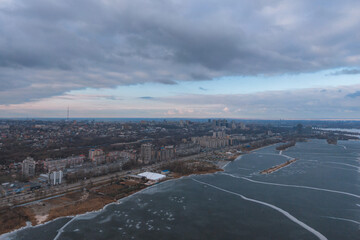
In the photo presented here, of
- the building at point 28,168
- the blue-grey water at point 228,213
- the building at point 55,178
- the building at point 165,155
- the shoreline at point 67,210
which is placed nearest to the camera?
the blue-grey water at point 228,213

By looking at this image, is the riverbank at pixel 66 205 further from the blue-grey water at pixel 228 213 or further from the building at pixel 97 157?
the building at pixel 97 157

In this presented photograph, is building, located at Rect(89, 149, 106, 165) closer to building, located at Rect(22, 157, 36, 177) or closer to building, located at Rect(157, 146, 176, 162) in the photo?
building, located at Rect(22, 157, 36, 177)

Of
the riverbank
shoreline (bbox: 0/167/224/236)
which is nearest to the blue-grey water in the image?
shoreline (bbox: 0/167/224/236)

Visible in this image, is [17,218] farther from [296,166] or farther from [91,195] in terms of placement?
[296,166]

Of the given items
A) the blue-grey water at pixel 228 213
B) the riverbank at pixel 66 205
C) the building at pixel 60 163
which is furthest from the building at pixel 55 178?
the blue-grey water at pixel 228 213

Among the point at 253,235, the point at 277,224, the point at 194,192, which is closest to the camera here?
the point at 253,235

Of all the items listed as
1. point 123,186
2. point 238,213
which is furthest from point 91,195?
point 238,213

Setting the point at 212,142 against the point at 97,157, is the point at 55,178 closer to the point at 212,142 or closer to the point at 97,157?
the point at 97,157

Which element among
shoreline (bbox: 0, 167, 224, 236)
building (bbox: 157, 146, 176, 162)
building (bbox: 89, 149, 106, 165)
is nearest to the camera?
shoreline (bbox: 0, 167, 224, 236)
